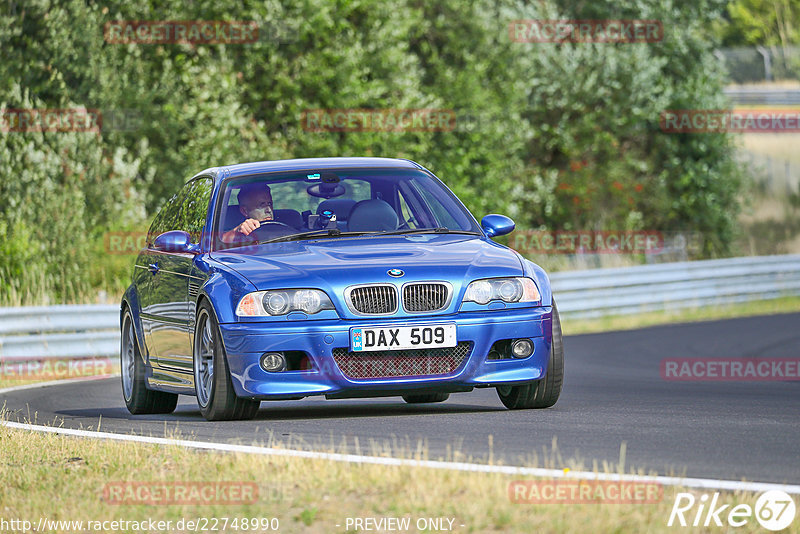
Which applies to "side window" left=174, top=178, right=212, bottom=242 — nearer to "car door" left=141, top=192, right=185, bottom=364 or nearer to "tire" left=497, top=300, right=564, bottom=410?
"car door" left=141, top=192, right=185, bottom=364

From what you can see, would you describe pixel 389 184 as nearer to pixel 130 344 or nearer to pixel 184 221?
pixel 184 221

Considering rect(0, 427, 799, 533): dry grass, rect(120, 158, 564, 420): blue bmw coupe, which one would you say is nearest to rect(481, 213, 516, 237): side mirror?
rect(120, 158, 564, 420): blue bmw coupe

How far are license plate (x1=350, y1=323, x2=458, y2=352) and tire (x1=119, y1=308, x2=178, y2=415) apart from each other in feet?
8.86

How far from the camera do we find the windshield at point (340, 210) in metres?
9.49

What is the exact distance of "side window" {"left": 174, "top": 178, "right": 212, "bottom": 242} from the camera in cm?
996

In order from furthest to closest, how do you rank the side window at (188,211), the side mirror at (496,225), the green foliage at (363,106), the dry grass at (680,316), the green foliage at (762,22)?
the green foliage at (762,22)
the green foliage at (363,106)
the dry grass at (680,316)
the side window at (188,211)
the side mirror at (496,225)

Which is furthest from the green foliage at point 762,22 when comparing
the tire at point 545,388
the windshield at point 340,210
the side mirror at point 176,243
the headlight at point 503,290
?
the headlight at point 503,290

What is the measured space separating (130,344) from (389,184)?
2.36 meters

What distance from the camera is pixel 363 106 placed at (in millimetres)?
28047

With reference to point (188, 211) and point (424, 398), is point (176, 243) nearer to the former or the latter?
point (188, 211)

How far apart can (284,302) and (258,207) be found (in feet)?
4.49

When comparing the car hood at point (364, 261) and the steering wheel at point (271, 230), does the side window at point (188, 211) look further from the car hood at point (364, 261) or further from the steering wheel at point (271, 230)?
the car hood at point (364, 261)

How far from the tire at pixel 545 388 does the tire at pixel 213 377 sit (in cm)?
161

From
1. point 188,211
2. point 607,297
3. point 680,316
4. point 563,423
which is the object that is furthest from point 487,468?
point 680,316
